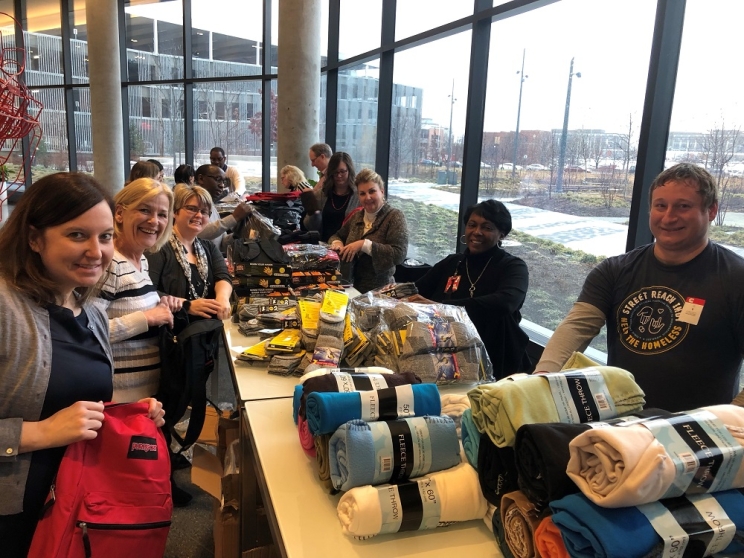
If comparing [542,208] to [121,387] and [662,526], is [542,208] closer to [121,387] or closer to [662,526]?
[121,387]

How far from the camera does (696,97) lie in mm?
2482

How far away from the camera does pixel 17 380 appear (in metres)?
1.20

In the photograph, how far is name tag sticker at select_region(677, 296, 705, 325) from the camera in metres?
1.64

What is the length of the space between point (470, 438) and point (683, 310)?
905 mm

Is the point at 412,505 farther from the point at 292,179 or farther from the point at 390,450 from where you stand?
the point at 292,179

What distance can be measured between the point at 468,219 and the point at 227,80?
6.76 metres

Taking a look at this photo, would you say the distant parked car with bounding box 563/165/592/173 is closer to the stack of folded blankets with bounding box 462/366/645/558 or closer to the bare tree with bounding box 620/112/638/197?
the bare tree with bounding box 620/112/638/197

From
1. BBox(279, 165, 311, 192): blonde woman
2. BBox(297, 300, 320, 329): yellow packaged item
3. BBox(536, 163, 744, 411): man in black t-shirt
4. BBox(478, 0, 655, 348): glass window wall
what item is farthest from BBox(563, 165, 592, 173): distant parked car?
BBox(279, 165, 311, 192): blonde woman

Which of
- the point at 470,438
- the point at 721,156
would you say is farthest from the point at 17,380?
the point at 721,156

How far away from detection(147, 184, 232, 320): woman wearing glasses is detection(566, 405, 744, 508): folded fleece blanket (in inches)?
66.9

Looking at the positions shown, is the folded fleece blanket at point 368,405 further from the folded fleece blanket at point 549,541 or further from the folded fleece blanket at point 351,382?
the folded fleece blanket at point 549,541

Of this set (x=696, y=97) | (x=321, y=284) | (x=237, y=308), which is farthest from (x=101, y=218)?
(x=696, y=97)

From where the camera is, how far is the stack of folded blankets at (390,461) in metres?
1.09

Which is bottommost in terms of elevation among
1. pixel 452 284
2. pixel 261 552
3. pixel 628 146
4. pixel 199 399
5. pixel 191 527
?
pixel 191 527
